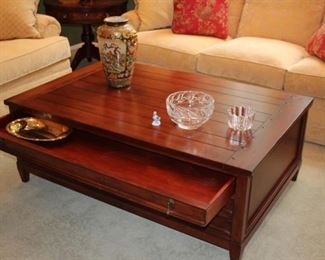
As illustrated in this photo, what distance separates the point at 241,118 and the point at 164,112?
35 centimetres

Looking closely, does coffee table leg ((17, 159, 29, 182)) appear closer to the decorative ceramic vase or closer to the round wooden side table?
the decorative ceramic vase

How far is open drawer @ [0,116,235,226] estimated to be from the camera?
147 cm

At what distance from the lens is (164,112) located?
1985 millimetres

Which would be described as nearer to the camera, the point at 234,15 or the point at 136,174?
the point at 136,174

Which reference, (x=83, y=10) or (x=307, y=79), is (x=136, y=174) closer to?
(x=307, y=79)

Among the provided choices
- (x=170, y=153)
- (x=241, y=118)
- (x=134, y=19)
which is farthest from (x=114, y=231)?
(x=134, y=19)

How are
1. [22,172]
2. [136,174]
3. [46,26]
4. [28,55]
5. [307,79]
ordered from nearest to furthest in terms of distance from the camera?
[136,174] < [22,172] < [307,79] < [28,55] < [46,26]

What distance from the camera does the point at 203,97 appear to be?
6.77ft

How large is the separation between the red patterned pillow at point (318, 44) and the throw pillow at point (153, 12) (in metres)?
1.08

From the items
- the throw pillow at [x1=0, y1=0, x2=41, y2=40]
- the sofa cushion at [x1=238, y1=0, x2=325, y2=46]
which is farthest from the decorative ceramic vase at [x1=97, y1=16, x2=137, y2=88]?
the sofa cushion at [x1=238, y1=0, x2=325, y2=46]

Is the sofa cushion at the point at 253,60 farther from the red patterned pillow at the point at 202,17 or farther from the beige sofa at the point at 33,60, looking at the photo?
the beige sofa at the point at 33,60

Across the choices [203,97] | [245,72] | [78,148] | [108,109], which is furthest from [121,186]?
[245,72]

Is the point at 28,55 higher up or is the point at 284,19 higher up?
the point at 284,19

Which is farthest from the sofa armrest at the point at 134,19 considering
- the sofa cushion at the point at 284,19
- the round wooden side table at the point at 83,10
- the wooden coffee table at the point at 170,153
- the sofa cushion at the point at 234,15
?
the wooden coffee table at the point at 170,153
